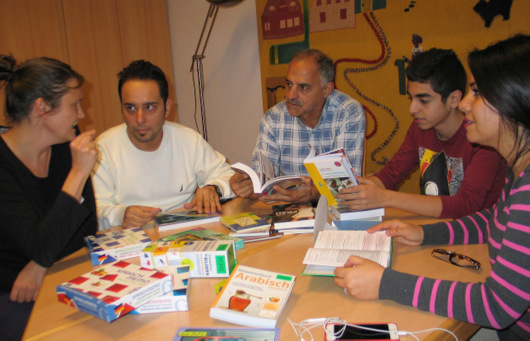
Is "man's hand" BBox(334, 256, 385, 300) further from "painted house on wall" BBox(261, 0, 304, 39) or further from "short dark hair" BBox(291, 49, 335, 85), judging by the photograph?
"painted house on wall" BBox(261, 0, 304, 39)

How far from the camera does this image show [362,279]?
1062mm

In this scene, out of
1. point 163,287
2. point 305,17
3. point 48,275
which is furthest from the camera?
point 305,17

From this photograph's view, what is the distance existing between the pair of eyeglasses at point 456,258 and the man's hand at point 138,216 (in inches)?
44.8

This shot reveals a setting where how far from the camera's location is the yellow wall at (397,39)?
98.7 inches

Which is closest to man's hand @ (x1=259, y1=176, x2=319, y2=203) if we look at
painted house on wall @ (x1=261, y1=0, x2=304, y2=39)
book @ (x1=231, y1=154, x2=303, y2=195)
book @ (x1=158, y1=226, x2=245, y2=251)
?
book @ (x1=231, y1=154, x2=303, y2=195)

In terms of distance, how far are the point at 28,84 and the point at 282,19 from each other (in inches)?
92.4

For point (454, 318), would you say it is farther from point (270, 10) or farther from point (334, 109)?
point (270, 10)

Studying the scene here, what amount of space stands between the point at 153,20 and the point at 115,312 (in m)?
3.69

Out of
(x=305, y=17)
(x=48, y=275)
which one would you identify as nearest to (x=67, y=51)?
(x=305, y=17)

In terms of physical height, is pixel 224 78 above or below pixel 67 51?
below

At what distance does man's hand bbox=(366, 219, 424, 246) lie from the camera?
135 centimetres

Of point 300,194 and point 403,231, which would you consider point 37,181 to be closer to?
point 300,194

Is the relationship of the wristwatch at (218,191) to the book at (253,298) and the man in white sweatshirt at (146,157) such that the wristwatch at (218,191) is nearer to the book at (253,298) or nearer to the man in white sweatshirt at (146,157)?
the man in white sweatshirt at (146,157)

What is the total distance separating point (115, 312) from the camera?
1.00m
